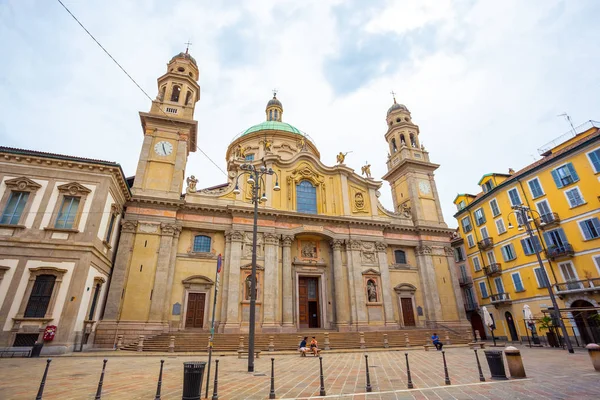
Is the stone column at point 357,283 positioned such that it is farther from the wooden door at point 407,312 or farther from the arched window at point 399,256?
the arched window at point 399,256

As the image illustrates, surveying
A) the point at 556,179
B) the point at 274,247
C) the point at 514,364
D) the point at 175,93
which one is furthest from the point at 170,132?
the point at 556,179

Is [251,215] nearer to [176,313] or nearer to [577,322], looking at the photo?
[176,313]

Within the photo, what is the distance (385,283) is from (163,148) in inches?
816

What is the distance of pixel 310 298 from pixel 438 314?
10689mm

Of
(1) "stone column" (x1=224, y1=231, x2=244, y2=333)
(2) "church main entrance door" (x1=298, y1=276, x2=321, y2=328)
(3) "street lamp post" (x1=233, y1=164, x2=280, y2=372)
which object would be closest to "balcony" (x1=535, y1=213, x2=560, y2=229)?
(2) "church main entrance door" (x1=298, y1=276, x2=321, y2=328)

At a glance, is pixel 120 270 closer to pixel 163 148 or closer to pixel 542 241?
pixel 163 148

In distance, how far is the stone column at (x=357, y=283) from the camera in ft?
76.1

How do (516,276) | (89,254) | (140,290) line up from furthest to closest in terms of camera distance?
(516,276), (140,290), (89,254)

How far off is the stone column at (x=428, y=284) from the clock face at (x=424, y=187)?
5845 millimetres

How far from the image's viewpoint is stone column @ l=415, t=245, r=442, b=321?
25.2 m

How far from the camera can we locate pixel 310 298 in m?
24.8

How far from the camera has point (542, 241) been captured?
22.7 m

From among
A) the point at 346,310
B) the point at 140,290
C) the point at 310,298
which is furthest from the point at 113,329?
the point at 346,310

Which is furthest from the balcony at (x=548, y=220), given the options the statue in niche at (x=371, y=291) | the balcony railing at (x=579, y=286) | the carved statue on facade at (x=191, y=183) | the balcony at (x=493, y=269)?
the carved statue on facade at (x=191, y=183)
